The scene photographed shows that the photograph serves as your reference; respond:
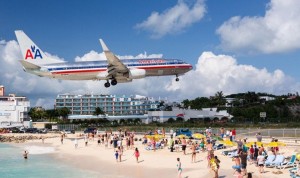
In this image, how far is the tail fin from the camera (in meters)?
46.4

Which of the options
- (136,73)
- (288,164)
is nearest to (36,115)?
(136,73)

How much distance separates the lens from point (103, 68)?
148 ft

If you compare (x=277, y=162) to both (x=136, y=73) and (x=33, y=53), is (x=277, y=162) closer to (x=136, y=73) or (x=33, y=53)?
(x=136, y=73)

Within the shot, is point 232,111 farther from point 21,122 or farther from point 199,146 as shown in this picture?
point 199,146

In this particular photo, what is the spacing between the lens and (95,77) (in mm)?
45281

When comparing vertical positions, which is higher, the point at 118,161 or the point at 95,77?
the point at 95,77

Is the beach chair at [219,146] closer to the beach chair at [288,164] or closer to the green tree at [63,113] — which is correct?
the beach chair at [288,164]

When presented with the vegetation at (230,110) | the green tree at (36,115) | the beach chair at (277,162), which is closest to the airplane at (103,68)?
the beach chair at (277,162)

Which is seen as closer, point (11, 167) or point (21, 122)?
point (11, 167)

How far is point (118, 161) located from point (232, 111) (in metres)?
88.6

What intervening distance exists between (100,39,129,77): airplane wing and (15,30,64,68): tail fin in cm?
707

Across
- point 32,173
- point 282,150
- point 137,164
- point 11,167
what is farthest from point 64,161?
point 282,150

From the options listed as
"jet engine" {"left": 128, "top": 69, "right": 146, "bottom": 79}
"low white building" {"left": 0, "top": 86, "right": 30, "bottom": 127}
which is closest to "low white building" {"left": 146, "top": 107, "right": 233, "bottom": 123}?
"low white building" {"left": 0, "top": 86, "right": 30, "bottom": 127}

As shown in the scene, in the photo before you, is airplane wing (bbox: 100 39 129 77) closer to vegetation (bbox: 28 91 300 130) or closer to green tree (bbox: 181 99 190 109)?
vegetation (bbox: 28 91 300 130)
